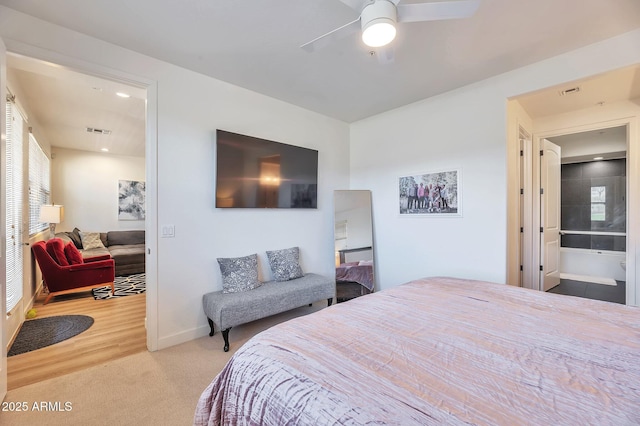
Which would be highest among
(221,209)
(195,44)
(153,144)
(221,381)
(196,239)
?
(195,44)

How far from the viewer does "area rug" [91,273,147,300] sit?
160 inches

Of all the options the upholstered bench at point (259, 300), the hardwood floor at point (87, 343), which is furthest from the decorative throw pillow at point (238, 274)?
the hardwood floor at point (87, 343)

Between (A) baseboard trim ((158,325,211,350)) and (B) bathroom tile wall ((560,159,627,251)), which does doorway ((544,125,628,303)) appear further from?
(A) baseboard trim ((158,325,211,350))

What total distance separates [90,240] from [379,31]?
6.58 meters

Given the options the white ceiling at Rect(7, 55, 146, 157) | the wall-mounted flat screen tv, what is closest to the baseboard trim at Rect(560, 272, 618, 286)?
the wall-mounted flat screen tv

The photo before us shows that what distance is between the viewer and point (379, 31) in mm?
1511

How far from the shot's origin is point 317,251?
12.5ft

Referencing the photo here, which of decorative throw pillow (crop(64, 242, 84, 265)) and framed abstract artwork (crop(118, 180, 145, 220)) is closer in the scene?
decorative throw pillow (crop(64, 242, 84, 265))

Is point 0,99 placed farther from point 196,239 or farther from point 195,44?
point 196,239

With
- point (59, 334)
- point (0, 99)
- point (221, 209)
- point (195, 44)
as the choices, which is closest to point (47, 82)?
point (0, 99)

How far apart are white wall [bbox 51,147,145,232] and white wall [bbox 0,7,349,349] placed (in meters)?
4.93

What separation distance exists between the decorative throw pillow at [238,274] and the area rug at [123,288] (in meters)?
2.33

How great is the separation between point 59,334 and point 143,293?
142cm

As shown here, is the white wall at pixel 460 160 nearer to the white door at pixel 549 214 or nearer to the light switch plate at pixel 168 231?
the white door at pixel 549 214
